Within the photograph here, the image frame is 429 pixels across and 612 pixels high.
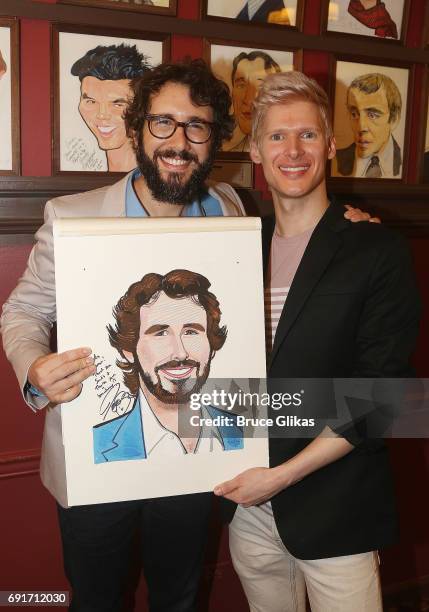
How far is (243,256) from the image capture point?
4.39 feet

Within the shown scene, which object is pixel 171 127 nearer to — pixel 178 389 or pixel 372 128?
pixel 178 389

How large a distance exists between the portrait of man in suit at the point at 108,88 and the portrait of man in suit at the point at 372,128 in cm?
85

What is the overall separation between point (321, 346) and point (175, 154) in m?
0.59

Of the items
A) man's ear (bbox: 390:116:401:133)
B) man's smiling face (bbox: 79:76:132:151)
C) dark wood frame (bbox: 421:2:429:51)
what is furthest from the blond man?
dark wood frame (bbox: 421:2:429:51)

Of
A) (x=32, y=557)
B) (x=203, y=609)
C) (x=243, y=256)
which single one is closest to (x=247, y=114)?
(x=243, y=256)

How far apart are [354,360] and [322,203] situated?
38cm

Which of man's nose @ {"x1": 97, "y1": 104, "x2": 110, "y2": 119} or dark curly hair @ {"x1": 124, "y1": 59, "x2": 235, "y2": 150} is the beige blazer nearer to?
dark curly hair @ {"x1": 124, "y1": 59, "x2": 235, "y2": 150}

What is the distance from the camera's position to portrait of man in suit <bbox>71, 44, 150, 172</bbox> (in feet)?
6.30

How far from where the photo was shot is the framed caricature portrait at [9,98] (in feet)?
5.97

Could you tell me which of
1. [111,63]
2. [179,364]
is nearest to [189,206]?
[179,364]

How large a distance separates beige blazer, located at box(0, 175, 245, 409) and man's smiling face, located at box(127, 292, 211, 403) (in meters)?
0.29

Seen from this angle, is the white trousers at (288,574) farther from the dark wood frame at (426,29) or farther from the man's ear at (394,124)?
the dark wood frame at (426,29)
